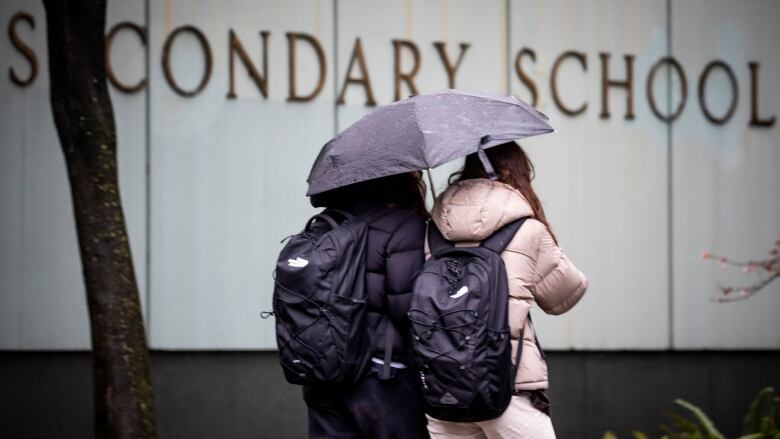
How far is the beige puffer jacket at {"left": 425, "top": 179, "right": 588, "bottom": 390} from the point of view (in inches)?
163

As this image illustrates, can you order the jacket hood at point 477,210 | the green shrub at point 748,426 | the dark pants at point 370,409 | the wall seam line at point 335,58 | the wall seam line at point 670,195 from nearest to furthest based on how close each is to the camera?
the jacket hood at point 477,210, the dark pants at point 370,409, the green shrub at point 748,426, the wall seam line at point 335,58, the wall seam line at point 670,195

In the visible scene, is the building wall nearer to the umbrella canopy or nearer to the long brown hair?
the umbrella canopy

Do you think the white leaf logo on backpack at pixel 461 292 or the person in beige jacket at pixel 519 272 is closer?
the white leaf logo on backpack at pixel 461 292

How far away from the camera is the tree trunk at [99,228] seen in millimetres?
5750

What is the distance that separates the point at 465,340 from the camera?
3.98m

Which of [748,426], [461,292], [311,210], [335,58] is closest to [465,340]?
[461,292]

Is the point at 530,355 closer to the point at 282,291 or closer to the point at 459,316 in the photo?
the point at 459,316

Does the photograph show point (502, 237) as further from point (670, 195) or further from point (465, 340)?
point (670, 195)

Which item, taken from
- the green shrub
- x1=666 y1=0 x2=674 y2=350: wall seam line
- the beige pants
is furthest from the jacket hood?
x1=666 y1=0 x2=674 y2=350: wall seam line

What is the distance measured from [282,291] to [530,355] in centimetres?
93

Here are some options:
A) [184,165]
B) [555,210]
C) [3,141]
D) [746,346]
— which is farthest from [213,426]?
[746,346]

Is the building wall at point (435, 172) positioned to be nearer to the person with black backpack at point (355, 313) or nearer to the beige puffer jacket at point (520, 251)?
the person with black backpack at point (355, 313)

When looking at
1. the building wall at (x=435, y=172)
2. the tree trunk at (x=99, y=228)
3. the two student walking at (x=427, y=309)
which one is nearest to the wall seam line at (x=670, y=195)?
the building wall at (x=435, y=172)

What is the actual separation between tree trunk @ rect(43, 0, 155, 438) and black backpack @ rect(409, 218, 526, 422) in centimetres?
220
